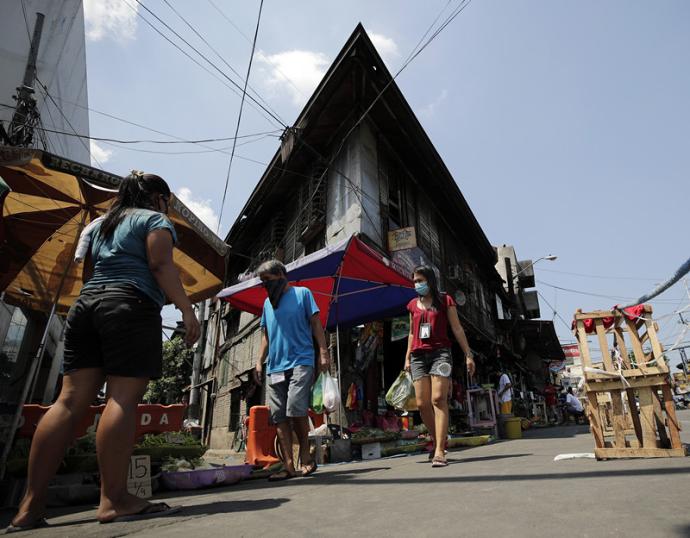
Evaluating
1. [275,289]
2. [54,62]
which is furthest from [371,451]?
[54,62]

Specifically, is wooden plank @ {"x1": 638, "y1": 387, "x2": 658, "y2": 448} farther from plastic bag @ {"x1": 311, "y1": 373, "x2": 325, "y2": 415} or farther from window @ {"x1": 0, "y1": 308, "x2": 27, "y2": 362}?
window @ {"x1": 0, "y1": 308, "x2": 27, "y2": 362}

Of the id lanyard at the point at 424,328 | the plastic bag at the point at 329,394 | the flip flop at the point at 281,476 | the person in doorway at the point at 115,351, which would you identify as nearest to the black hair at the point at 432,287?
the id lanyard at the point at 424,328

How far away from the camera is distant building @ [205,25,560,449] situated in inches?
366

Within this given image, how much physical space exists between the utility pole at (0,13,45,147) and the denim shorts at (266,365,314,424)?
797 centimetres

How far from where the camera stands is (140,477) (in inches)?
107

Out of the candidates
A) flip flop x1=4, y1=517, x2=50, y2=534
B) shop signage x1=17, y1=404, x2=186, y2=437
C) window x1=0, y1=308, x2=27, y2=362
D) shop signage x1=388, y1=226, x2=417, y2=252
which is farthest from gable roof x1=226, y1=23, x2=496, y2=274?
flip flop x1=4, y1=517, x2=50, y2=534

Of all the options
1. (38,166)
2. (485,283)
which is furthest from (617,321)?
(485,283)

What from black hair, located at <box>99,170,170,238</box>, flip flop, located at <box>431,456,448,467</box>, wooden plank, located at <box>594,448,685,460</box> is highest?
black hair, located at <box>99,170,170,238</box>

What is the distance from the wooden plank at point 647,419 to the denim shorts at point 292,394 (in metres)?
2.73

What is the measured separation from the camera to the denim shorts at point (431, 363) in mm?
3688

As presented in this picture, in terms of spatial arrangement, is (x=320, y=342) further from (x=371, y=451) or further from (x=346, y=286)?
(x=346, y=286)

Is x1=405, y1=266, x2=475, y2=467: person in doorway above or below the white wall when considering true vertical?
below

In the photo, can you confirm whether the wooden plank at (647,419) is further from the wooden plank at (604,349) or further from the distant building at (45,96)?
the distant building at (45,96)

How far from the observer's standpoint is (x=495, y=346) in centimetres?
1530
